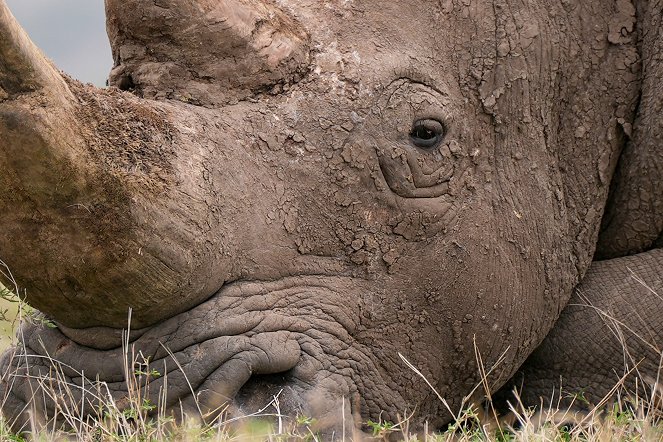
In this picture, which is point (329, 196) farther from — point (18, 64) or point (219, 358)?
point (18, 64)

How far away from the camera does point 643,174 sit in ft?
17.7

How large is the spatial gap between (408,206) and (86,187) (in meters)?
1.43

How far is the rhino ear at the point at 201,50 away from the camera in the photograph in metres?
4.59

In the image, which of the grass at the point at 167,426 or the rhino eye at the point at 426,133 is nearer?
the grass at the point at 167,426

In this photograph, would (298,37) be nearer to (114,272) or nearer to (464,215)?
(464,215)

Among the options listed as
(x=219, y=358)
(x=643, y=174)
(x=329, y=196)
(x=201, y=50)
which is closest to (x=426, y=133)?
(x=329, y=196)

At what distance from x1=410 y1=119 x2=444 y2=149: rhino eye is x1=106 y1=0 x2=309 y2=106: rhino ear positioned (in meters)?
0.51

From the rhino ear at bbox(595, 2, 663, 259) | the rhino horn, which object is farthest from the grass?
the rhino ear at bbox(595, 2, 663, 259)

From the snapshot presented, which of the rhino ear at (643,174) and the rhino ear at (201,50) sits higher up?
the rhino ear at (201,50)

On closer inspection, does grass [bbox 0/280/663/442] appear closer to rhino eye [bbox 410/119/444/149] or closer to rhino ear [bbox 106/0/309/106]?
rhino ear [bbox 106/0/309/106]

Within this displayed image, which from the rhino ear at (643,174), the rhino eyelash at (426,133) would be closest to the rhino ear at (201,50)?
the rhino eyelash at (426,133)

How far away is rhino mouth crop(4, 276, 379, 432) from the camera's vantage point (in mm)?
4238

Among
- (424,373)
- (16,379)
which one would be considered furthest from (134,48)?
(424,373)

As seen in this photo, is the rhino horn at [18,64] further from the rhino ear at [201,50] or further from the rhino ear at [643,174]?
the rhino ear at [643,174]
